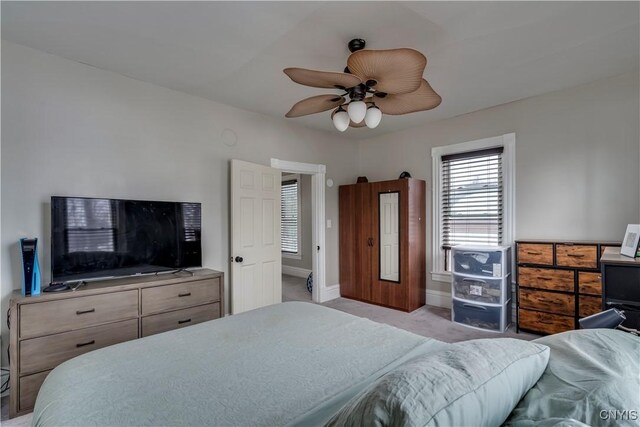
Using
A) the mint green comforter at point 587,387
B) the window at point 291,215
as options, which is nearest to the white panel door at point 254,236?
the window at point 291,215

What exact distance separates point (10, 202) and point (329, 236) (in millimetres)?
3598

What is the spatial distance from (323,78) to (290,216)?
5.07 metres

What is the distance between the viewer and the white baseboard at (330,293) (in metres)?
4.66

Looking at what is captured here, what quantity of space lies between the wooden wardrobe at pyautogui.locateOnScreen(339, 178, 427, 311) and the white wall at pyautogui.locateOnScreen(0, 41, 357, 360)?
164 centimetres

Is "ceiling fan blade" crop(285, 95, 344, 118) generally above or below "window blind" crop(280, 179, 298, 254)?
above

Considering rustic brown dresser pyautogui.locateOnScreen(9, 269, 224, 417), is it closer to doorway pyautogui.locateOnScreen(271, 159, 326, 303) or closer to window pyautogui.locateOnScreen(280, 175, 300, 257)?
doorway pyautogui.locateOnScreen(271, 159, 326, 303)

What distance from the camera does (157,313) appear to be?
8.31ft

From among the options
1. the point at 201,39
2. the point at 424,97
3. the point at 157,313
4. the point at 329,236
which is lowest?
the point at 157,313

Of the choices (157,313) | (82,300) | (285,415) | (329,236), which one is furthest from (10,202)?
(329,236)

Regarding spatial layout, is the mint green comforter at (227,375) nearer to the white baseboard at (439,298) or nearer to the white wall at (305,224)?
the white baseboard at (439,298)

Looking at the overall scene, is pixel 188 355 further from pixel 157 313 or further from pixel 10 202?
pixel 10 202

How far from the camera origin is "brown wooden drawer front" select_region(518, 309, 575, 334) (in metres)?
2.95

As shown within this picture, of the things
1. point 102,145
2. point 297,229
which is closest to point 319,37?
point 102,145

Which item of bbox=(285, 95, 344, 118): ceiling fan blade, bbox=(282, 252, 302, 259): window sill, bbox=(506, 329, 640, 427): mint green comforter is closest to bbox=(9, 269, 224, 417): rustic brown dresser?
bbox=(285, 95, 344, 118): ceiling fan blade
